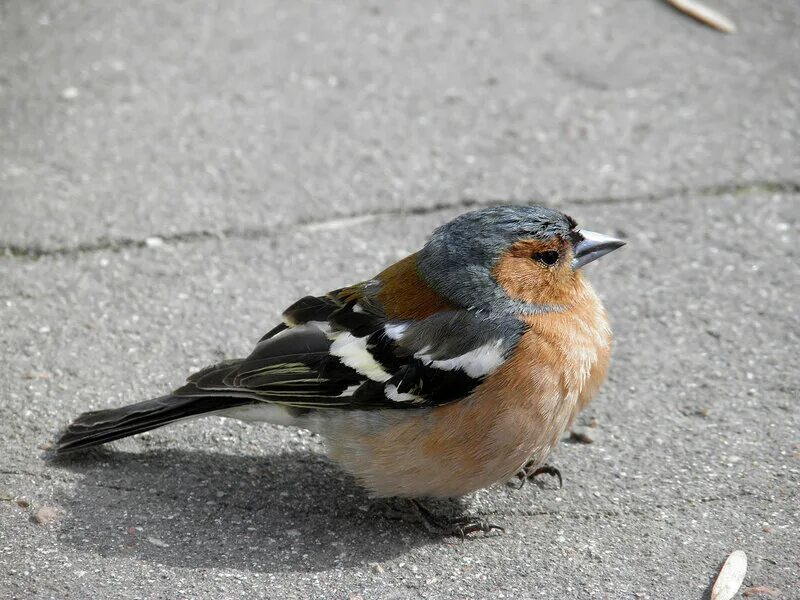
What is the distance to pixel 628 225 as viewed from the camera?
5.46 m

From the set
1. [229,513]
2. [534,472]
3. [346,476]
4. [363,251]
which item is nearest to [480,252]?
[534,472]

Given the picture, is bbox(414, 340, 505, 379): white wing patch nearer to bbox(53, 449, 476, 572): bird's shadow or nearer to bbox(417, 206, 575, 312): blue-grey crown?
bbox(417, 206, 575, 312): blue-grey crown

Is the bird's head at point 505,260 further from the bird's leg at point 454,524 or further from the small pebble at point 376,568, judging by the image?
the small pebble at point 376,568

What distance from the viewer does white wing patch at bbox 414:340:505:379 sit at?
358cm

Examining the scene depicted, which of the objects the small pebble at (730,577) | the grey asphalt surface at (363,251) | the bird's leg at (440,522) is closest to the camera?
the small pebble at (730,577)

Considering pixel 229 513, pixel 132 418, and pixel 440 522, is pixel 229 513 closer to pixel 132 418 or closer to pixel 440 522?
pixel 132 418

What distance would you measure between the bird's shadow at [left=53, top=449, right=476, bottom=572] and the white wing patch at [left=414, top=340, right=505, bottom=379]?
641mm

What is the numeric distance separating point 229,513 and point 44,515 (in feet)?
2.14

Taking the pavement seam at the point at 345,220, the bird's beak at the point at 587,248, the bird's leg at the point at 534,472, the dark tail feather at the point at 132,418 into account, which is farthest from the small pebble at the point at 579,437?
the pavement seam at the point at 345,220

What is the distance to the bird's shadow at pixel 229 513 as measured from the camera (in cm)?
362

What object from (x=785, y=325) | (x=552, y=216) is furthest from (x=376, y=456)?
(x=785, y=325)

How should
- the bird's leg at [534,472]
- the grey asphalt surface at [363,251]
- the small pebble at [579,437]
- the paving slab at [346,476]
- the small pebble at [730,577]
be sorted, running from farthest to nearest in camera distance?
1. the small pebble at [579,437]
2. the bird's leg at [534,472]
3. the grey asphalt surface at [363,251]
4. the paving slab at [346,476]
5. the small pebble at [730,577]

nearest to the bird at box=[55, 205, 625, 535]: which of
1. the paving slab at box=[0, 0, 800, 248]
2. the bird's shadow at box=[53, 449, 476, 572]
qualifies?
the bird's shadow at box=[53, 449, 476, 572]

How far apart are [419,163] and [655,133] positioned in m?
1.42
